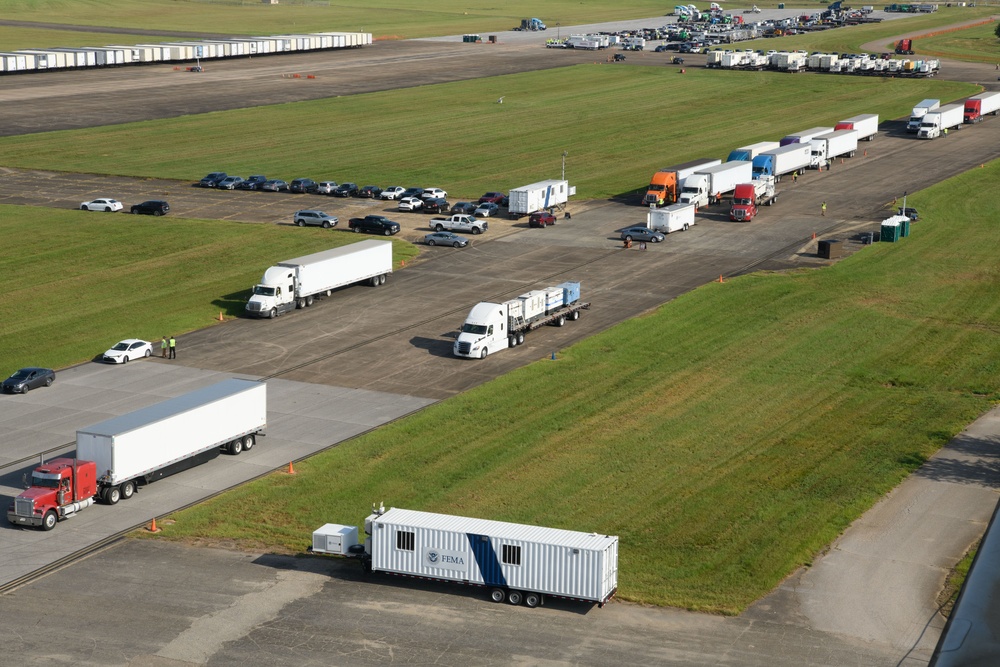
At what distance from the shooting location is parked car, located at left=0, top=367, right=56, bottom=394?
67562mm

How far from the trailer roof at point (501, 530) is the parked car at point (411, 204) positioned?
74.9 meters

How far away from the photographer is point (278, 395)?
6775 cm

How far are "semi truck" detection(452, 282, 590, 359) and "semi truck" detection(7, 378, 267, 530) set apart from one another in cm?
1749

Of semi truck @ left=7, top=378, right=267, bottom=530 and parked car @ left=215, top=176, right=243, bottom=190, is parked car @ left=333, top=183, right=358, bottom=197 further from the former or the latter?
semi truck @ left=7, top=378, right=267, bottom=530

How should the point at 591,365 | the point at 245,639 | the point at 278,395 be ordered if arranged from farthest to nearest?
the point at 591,365 → the point at 278,395 → the point at 245,639

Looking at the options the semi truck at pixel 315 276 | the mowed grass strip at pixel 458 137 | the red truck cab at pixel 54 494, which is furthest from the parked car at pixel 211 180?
the red truck cab at pixel 54 494

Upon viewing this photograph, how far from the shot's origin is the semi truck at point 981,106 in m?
177

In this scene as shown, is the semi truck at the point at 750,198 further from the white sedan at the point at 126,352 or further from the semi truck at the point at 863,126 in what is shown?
the white sedan at the point at 126,352

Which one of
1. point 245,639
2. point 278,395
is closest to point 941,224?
point 278,395

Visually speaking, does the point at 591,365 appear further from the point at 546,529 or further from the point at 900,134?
the point at 900,134

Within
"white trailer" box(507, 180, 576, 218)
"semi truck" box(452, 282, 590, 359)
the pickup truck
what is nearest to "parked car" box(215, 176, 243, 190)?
the pickup truck

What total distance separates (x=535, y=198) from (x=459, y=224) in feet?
31.6

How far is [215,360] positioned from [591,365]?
2246 centimetres

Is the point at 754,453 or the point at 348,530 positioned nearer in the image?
the point at 348,530
